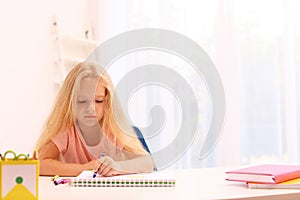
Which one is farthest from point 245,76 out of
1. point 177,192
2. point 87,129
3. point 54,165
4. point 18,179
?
point 18,179

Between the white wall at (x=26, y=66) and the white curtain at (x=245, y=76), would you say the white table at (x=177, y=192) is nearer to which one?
the white curtain at (x=245, y=76)

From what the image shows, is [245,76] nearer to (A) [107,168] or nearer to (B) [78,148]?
(B) [78,148]

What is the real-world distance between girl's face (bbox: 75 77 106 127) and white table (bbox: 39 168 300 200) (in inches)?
11.8

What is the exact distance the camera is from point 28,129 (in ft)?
8.26

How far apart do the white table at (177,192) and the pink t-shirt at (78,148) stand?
0.30 m

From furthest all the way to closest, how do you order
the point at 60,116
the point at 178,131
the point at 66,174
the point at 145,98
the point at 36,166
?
the point at 145,98, the point at 178,131, the point at 60,116, the point at 66,174, the point at 36,166

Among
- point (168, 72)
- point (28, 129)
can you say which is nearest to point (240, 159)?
point (168, 72)

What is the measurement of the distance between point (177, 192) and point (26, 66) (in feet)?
5.43

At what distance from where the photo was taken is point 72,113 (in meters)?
1.50

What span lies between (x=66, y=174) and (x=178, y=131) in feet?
3.29

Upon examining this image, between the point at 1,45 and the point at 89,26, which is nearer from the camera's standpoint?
the point at 1,45

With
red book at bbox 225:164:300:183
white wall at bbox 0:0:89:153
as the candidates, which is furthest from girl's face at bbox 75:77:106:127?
white wall at bbox 0:0:89:153

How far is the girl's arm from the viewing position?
1.39 meters

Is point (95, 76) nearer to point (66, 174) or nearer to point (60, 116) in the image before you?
point (60, 116)
